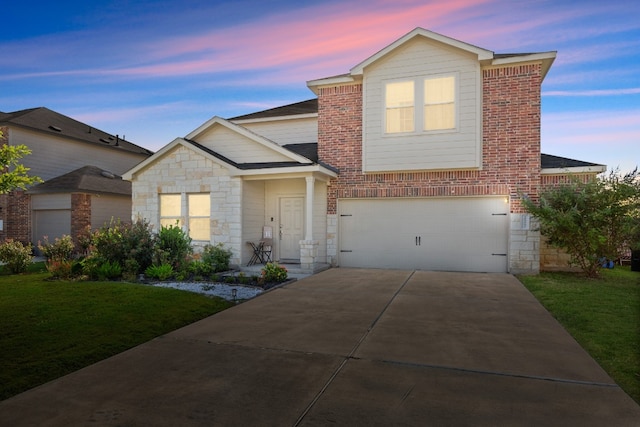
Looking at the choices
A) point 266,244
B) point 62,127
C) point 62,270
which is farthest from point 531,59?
point 62,127

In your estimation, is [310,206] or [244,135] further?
[244,135]

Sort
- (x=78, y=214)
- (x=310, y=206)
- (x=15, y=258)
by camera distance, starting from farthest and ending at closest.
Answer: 1. (x=78, y=214)
2. (x=310, y=206)
3. (x=15, y=258)

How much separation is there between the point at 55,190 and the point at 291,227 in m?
12.3

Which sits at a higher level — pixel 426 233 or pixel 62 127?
pixel 62 127

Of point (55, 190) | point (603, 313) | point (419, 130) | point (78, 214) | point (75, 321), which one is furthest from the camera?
point (55, 190)

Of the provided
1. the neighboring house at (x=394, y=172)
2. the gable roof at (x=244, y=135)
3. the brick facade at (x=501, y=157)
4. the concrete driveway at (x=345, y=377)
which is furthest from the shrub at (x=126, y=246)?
the brick facade at (x=501, y=157)

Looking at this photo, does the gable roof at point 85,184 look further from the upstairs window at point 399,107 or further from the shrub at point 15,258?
the upstairs window at point 399,107

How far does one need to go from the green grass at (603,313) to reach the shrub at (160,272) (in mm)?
8767

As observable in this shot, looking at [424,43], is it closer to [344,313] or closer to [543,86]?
[543,86]

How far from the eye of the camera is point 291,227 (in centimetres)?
1363

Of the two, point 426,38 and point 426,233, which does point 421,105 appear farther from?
point 426,233

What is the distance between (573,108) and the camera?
14242 millimetres

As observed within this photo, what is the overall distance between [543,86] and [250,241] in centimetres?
1061

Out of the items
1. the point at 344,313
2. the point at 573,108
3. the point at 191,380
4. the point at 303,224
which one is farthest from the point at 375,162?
the point at 191,380
